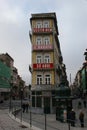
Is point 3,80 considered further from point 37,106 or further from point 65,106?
point 65,106

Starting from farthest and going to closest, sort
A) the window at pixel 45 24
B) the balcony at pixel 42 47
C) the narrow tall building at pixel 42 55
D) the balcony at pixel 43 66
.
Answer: the window at pixel 45 24
the balcony at pixel 42 47
the balcony at pixel 43 66
the narrow tall building at pixel 42 55

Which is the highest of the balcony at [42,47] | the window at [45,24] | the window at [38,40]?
the window at [45,24]

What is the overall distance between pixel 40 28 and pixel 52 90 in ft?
34.5

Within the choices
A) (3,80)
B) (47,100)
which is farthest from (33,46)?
(3,80)

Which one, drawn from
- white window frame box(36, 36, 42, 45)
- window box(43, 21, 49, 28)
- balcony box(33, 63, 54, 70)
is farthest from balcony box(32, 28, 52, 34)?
balcony box(33, 63, 54, 70)

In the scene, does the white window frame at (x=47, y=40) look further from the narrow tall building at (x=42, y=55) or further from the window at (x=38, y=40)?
the window at (x=38, y=40)

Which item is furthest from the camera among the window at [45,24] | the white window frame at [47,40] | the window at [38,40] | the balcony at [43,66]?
the window at [45,24]

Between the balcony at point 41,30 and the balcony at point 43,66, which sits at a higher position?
the balcony at point 41,30

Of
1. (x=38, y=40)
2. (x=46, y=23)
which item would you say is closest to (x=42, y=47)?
(x=38, y=40)

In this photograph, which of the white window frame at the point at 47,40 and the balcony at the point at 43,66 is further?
the white window frame at the point at 47,40

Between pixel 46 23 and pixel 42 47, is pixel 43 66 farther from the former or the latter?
pixel 46 23

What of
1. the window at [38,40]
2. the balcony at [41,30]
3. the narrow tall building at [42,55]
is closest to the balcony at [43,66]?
the narrow tall building at [42,55]

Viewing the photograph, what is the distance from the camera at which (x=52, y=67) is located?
6178 cm

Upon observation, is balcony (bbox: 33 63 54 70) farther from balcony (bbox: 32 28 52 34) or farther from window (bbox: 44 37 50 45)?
balcony (bbox: 32 28 52 34)
